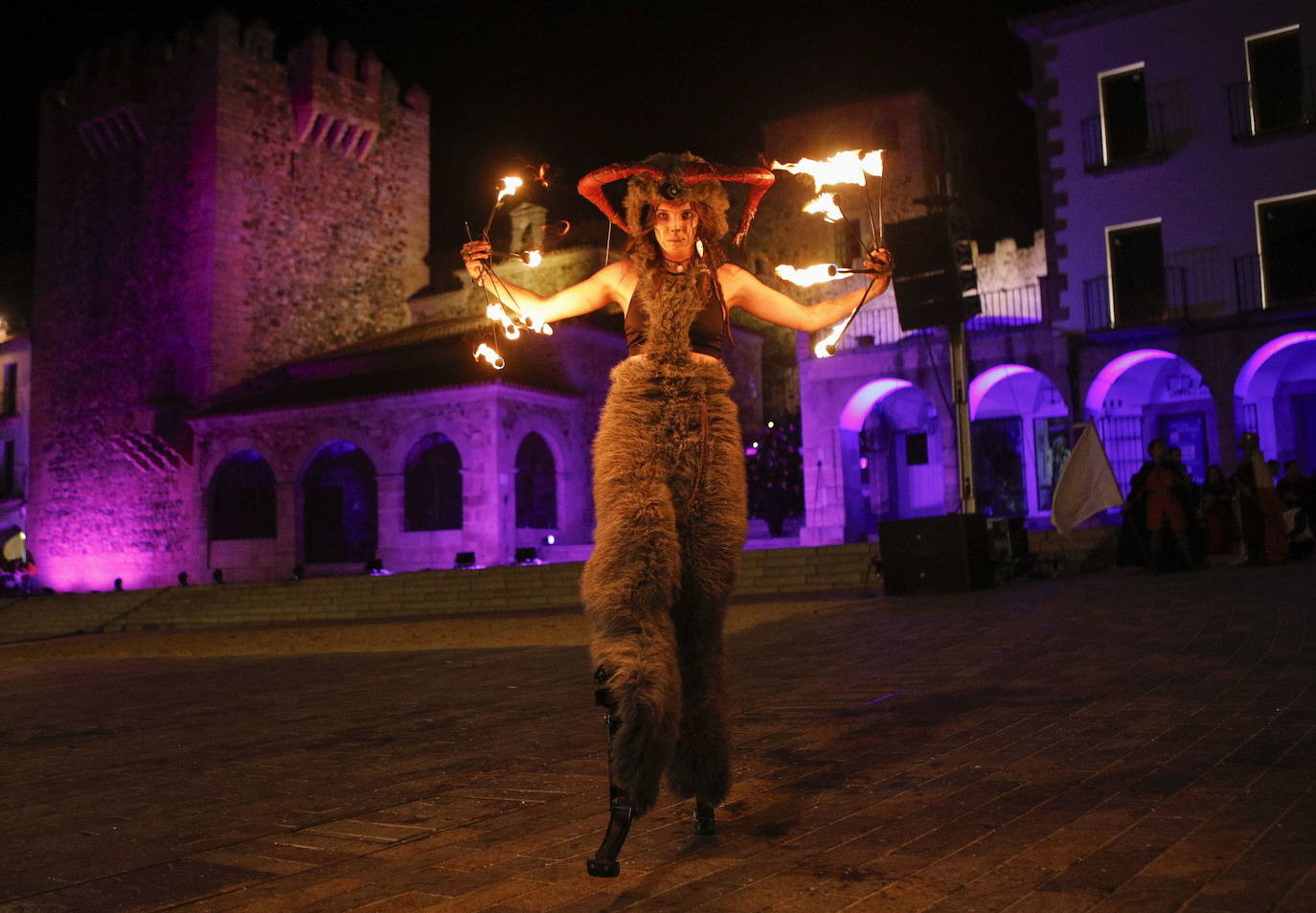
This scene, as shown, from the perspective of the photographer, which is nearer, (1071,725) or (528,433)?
(1071,725)

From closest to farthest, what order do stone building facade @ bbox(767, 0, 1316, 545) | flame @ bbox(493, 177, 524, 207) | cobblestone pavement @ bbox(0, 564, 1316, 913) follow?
cobblestone pavement @ bbox(0, 564, 1316, 913), flame @ bbox(493, 177, 524, 207), stone building facade @ bbox(767, 0, 1316, 545)

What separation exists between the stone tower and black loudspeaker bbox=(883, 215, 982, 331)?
25.3 m


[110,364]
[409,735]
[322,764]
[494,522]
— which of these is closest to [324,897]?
[322,764]

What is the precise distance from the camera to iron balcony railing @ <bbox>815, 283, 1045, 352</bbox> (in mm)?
25375

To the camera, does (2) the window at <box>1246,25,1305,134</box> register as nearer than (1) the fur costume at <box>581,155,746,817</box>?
No

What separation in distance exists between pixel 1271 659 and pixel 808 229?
102 ft

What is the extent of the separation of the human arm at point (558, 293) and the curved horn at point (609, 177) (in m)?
0.18

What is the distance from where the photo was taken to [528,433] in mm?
29969

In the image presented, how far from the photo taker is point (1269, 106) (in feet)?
72.6

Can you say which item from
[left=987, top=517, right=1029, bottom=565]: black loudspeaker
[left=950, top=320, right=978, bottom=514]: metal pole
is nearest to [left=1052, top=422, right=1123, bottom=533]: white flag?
[left=987, top=517, right=1029, bottom=565]: black loudspeaker

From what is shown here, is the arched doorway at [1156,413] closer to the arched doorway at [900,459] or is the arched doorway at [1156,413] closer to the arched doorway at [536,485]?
the arched doorway at [900,459]

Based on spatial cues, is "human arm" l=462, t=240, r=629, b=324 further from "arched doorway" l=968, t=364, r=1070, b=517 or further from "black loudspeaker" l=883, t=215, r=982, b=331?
"arched doorway" l=968, t=364, r=1070, b=517

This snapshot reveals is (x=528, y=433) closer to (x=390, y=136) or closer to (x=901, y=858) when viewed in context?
(x=390, y=136)

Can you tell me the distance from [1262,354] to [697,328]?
830 inches
